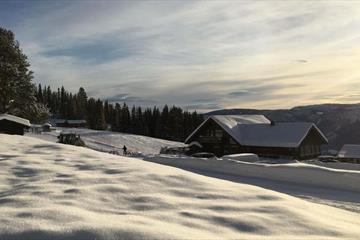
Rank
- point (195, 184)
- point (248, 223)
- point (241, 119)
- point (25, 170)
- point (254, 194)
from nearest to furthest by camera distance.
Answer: point (248, 223), point (254, 194), point (195, 184), point (25, 170), point (241, 119)

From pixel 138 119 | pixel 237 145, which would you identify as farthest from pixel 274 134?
pixel 138 119

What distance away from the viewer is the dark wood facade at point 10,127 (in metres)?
39.2

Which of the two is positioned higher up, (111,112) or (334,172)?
(111,112)

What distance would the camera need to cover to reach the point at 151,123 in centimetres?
11862

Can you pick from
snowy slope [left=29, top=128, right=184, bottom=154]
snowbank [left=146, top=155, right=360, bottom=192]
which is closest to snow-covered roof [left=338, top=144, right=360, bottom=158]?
snowy slope [left=29, top=128, right=184, bottom=154]

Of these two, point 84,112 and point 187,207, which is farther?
point 84,112

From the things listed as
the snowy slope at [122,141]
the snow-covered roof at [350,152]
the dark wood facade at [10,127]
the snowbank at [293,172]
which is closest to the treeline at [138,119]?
the snowy slope at [122,141]

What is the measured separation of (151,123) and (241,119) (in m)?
64.2

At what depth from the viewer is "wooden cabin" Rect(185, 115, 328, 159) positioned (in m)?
47.3

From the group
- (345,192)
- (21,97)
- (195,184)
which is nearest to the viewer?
(195,184)

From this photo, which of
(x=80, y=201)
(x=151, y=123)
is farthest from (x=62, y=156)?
(x=151, y=123)

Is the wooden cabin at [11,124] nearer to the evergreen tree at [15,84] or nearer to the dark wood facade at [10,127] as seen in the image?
the dark wood facade at [10,127]

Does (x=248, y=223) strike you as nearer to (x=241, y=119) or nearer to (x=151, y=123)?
(x=241, y=119)

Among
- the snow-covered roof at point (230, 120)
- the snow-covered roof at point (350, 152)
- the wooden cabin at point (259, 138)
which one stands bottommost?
the snow-covered roof at point (350, 152)
